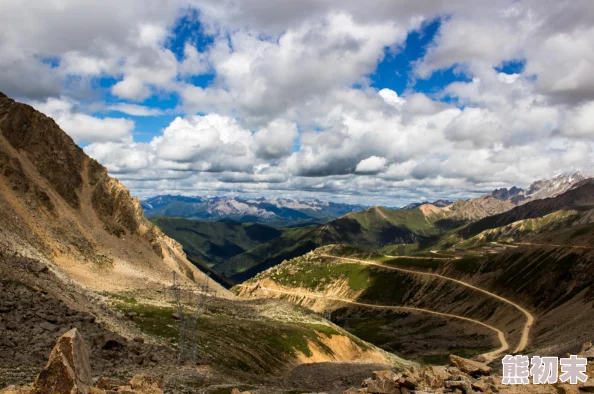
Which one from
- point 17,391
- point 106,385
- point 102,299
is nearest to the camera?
point 17,391

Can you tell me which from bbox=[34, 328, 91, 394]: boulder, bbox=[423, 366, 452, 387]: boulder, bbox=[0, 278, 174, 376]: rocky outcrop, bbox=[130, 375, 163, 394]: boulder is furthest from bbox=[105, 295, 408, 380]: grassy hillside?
bbox=[34, 328, 91, 394]: boulder

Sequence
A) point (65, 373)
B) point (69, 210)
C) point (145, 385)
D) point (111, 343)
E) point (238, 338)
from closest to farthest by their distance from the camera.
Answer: point (65, 373) < point (145, 385) < point (111, 343) < point (238, 338) < point (69, 210)

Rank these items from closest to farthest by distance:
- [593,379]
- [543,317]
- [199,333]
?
[593,379] → [199,333] → [543,317]

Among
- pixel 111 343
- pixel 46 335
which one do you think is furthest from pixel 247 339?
pixel 46 335

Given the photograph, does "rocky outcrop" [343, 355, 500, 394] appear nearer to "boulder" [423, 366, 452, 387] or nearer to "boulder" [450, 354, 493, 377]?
"boulder" [423, 366, 452, 387]

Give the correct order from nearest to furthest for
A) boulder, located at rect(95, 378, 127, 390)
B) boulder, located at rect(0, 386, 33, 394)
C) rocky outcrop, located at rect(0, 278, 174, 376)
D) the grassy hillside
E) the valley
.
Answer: boulder, located at rect(0, 386, 33, 394), boulder, located at rect(95, 378, 127, 390), rocky outcrop, located at rect(0, 278, 174, 376), the valley, the grassy hillside

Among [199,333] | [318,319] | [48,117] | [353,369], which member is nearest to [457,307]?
[318,319]

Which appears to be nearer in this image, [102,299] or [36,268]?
[36,268]

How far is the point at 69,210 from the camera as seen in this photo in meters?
136

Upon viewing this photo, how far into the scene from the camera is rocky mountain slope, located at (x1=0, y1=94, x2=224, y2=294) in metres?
107

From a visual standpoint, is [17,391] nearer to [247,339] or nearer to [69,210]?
[247,339]

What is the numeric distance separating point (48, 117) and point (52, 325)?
140 meters

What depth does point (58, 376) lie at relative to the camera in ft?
56.9

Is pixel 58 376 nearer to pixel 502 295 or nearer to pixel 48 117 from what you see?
pixel 48 117
